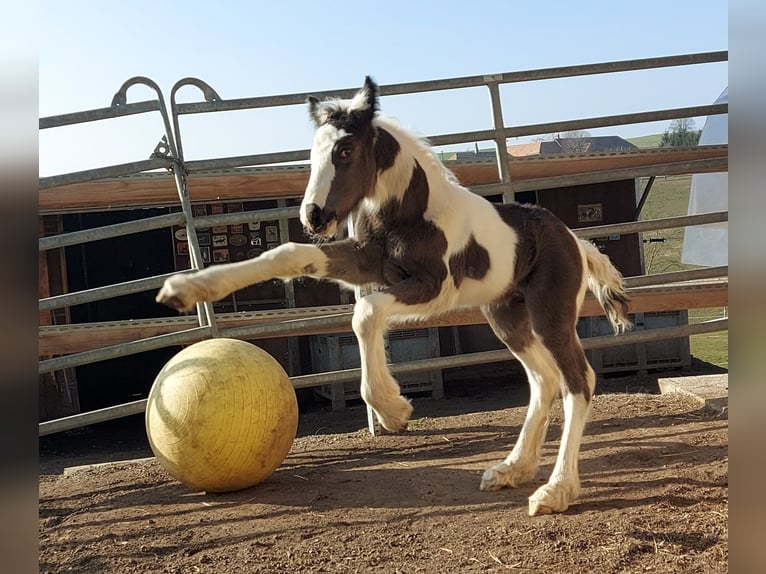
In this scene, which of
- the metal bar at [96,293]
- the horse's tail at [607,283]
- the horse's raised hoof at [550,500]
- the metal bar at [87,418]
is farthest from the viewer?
the metal bar at [96,293]

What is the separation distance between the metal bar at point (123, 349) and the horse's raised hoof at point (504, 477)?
2.30m

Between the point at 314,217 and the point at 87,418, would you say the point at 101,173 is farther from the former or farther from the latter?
the point at 314,217

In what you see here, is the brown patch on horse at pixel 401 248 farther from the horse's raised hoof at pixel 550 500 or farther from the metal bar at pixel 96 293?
the metal bar at pixel 96 293

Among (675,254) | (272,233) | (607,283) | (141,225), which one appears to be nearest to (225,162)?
(141,225)

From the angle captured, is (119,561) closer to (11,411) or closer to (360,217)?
(360,217)

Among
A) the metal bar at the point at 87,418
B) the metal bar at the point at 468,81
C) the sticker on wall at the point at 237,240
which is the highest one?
the metal bar at the point at 468,81

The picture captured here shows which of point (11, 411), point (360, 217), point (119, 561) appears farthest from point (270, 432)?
point (11, 411)

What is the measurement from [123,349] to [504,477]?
274 centimetres

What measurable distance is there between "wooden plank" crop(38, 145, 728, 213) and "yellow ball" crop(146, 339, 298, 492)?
2.91 meters

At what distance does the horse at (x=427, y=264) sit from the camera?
Answer: 3076 mm

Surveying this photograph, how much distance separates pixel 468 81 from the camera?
554 cm

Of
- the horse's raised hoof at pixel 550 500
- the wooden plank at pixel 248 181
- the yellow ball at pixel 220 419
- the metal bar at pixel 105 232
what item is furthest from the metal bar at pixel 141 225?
the horse's raised hoof at pixel 550 500

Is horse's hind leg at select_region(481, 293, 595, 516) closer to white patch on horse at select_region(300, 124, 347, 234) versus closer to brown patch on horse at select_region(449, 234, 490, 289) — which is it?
brown patch on horse at select_region(449, 234, 490, 289)

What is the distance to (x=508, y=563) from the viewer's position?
272 cm
